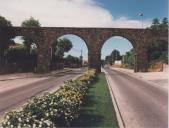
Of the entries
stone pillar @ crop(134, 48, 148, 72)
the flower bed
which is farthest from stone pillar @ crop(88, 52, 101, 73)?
the flower bed

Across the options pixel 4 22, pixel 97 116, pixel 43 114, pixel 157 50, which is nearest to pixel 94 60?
pixel 4 22

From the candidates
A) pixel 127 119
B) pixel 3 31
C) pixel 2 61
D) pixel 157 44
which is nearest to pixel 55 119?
pixel 127 119

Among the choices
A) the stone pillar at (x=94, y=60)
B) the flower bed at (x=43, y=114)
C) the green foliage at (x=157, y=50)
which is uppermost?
the green foliage at (x=157, y=50)

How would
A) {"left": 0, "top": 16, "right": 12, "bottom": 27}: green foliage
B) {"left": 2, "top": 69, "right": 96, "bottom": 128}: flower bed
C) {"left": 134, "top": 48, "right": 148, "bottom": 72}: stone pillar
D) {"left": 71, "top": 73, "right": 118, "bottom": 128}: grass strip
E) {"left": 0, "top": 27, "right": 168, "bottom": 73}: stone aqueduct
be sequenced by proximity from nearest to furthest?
1. {"left": 2, "top": 69, "right": 96, "bottom": 128}: flower bed
2. {"left": 71, "top": 73, "right": 118, "bottom": 128}: grass strip
3. {"left": 0, "top": 27, "right": 168, "bottom": 73}: stone aqueduct
4. {"left": 0, "top": 16, "right": 12, "bottom": 27}: green foliage
5. {"left": 134, "top": 48, "right": 148, "bottom": 72}: stone pillar

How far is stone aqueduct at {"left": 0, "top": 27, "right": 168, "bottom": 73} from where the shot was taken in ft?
182

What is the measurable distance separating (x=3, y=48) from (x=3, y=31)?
262cm

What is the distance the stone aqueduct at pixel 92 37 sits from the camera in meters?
55.5

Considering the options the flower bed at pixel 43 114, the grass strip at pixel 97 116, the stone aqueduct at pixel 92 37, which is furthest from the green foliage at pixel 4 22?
the flower bed at pixel 43 114

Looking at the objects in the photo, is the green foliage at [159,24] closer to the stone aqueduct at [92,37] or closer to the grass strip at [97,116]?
the stone aqueduct at [92,37]

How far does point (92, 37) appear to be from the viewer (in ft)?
185

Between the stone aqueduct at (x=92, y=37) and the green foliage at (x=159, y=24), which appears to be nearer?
the stone aqueduct at (x=92, y=37)

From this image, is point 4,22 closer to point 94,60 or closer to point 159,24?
point 94,60

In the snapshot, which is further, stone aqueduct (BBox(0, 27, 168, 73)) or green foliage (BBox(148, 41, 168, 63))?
green foliage (BBox(148, 41, 168, 63))

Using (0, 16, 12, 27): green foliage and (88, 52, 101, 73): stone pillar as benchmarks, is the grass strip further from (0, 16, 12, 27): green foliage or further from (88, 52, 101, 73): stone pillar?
(0, 16, 12, 27): green foliage
